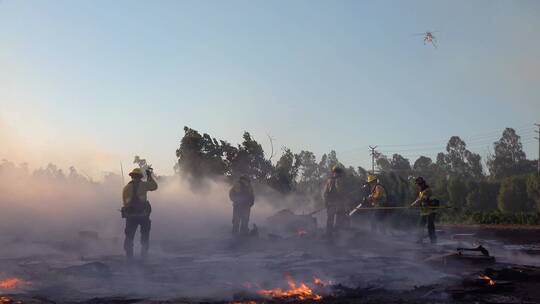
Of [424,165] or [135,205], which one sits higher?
[424,165]

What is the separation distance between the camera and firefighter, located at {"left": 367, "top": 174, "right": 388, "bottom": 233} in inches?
680

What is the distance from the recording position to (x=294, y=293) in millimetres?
8930

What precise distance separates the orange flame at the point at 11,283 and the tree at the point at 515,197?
48060 millimetres

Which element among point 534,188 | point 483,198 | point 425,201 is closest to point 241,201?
point 425,201

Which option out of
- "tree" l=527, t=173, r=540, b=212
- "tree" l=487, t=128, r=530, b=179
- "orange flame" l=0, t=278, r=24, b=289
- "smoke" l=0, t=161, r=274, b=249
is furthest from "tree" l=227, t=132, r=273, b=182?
"tree" l=487, t=128, r=530, b=179

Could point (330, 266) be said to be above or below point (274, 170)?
below

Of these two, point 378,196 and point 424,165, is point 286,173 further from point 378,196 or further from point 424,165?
point 424,165

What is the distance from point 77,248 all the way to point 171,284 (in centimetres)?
737

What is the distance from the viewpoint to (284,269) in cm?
1105

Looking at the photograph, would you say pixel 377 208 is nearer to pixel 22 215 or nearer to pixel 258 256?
Answer: pixel 258 256

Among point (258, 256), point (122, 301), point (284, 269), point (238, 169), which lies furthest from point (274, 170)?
point (122, 301)

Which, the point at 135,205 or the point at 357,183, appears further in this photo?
the point at 357,183

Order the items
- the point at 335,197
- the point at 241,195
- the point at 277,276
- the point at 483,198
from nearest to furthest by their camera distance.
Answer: the point at 277,276
the point at 335,197
the point at 241,195
the point at 483,198

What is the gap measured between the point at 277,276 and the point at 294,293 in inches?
57.9
